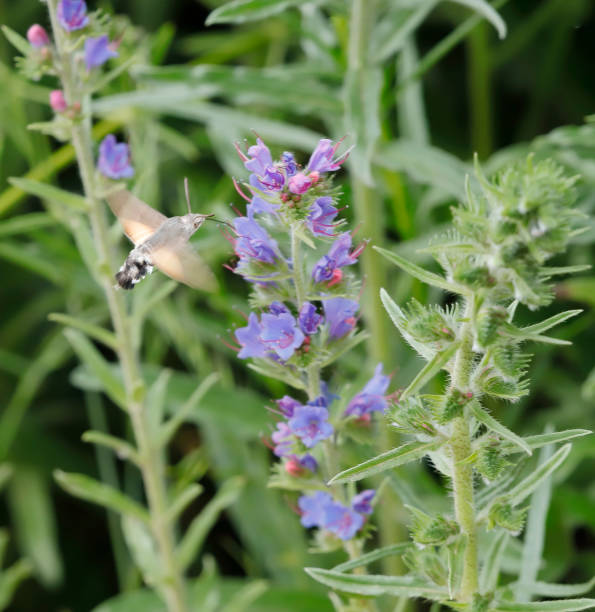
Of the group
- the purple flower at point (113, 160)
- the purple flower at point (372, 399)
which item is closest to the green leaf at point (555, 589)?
the purple flower at point (372, 399)

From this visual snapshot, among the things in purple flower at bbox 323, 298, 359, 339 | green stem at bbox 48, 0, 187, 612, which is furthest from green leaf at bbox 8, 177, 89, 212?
purple flower at bbox 323, 298, 359, 339

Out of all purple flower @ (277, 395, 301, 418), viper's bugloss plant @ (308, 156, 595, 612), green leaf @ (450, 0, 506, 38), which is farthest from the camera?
green leaf @ (450, 0, 506, 38)

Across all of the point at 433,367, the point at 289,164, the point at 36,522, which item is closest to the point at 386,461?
the point at 433,367

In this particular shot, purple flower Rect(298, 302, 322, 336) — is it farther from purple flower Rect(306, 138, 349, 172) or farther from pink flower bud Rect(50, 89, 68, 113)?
pink flower bud Rect(50, 89, 68, 113)

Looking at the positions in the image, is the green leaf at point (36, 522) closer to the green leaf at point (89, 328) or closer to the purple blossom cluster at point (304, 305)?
the green leaf at point (89, 328)

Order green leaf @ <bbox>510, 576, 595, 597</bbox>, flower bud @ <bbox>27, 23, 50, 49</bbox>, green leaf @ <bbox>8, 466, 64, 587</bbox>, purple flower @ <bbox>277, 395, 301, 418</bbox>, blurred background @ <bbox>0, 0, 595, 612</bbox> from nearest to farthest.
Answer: purple flower @ <bbox>277, 395, 301, 418</bbox> → green leaf @ <bbox>510, 576, 595, 597</bbox> → flower bud @ <bbox>27, 23, 50, 49</bbox> → blurred background @ <bbox>0, 0, 595, 612</bbox> → green leaf @ <bbox>8, 466, 64, 587</bbox>

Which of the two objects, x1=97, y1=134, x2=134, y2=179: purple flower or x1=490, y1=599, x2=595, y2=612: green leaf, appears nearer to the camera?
x1=490, y1=599, x2=595, y2=612: green leaf

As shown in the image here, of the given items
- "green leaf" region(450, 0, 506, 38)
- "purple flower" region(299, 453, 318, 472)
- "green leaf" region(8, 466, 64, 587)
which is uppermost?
"green leaf" region(450, 0, 506, 38)

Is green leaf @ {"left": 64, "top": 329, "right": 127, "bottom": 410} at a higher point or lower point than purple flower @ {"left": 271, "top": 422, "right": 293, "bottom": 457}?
higher
